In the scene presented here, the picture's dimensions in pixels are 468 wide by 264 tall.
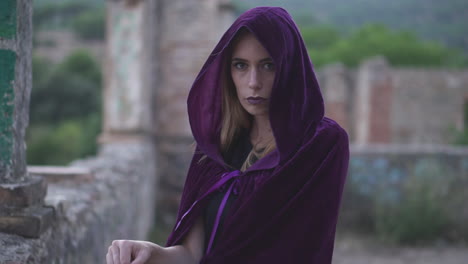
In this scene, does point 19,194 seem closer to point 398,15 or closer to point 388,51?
point 388,51

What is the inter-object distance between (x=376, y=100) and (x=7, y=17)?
52.5ft

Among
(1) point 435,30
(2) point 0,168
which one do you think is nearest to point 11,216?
(2) point 0,168

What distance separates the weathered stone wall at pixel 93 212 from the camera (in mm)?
1994

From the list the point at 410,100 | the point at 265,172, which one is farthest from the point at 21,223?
the point at 410,100

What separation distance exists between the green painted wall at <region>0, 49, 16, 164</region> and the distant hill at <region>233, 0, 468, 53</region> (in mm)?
40995

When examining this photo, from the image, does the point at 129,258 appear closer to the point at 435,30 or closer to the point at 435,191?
the point at 435,191

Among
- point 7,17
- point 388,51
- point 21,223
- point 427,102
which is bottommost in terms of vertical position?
point 427,102

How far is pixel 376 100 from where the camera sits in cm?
1714

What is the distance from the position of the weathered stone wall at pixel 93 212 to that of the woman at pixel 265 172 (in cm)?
54

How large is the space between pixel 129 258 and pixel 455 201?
6891mm

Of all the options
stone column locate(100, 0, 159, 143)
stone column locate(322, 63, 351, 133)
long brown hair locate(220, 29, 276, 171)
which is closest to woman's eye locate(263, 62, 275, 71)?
long brown hair locate(220, 29, 276, 171)

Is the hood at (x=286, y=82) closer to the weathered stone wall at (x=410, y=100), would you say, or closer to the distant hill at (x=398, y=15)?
the weathered stone wall at (x=410, y=100)

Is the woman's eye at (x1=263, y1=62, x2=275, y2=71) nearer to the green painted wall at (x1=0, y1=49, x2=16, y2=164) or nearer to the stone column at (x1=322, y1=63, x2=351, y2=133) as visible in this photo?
the green painted wall at (x1=0, y1=49, x2=16, y2=164)

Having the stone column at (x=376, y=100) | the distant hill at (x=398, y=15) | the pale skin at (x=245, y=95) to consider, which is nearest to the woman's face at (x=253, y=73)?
the pale skin at (x=245, y=95)
